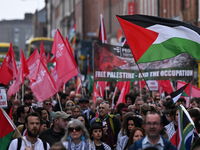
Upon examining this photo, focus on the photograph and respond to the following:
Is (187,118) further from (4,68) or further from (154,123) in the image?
(4,68)

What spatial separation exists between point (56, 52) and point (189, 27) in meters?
5.09

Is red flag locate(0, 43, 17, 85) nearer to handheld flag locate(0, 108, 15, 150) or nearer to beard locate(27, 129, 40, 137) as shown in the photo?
handheld flag locate(0, 108, 15, 150)

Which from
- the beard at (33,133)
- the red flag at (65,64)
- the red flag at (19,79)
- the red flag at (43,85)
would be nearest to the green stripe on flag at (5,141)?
the beard at (33,133)

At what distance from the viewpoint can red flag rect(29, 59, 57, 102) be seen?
10578 millimetres

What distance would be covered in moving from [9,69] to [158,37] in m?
6.65

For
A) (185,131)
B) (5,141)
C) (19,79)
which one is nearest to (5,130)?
(5,141)

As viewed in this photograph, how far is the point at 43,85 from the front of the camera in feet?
35.7

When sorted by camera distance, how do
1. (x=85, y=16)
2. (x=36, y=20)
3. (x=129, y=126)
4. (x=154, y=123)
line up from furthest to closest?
1. (x=36, y=20)
2. (x=85, y=16)
3. (x=129, y=126)
4. (x=154, y=123)

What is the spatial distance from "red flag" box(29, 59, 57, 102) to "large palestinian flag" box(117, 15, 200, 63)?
125 inches

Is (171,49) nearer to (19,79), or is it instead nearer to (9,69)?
(19,79)

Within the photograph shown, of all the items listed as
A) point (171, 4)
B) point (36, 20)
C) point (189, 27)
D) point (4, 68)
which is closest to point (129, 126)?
point (189, 27)

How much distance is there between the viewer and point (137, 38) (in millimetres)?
7898

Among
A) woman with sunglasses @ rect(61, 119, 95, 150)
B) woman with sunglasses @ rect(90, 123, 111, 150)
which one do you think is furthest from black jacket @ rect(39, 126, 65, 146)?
woman with sunglasses @ rect(61, 119, 95, 150)

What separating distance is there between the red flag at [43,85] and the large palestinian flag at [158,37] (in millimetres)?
3187
